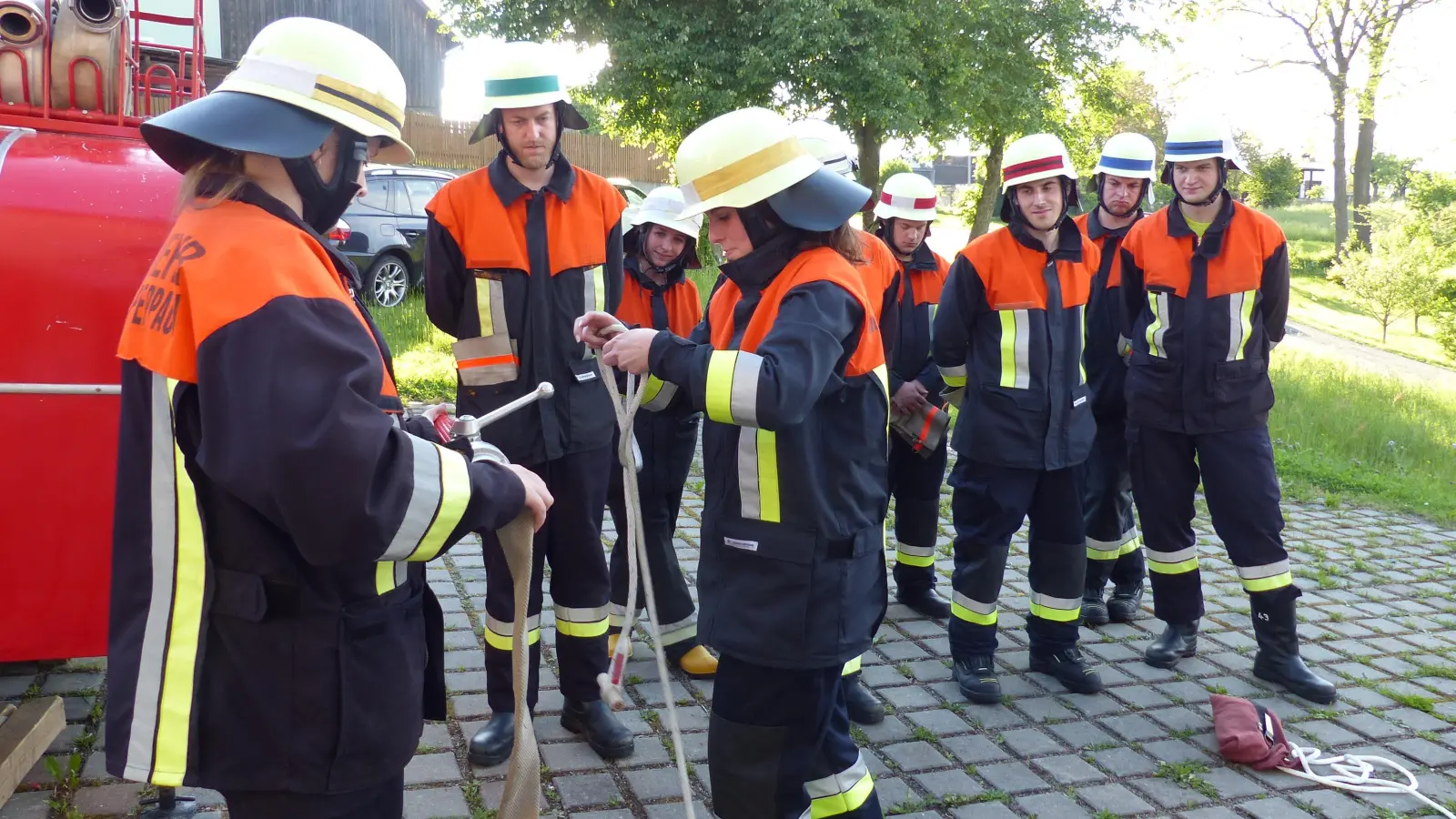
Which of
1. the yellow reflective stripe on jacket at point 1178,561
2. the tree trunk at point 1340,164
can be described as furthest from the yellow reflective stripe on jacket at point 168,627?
the tree trunk at point 1340,164

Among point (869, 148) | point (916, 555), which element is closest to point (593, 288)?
point (916, 555)

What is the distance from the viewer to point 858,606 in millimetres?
2883

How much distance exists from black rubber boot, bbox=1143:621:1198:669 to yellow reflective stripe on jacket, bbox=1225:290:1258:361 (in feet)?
4.07

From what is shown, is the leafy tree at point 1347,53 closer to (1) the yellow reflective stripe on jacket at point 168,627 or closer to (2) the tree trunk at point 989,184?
(2) the tree trunk at point 989,184

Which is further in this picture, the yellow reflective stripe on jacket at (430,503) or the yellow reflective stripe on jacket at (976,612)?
the yellow reflective stripe on jacket at (976,612)

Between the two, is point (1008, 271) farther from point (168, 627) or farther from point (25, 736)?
point (25, 736)

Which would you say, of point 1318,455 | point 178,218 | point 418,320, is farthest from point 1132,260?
point 418,320

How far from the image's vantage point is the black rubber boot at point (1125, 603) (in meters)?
5.59

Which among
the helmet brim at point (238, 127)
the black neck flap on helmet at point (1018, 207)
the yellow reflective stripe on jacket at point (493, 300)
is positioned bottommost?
the yellow reflective stripe on jacket at point (493, 300)

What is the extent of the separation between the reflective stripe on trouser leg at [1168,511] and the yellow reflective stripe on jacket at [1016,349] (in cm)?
88

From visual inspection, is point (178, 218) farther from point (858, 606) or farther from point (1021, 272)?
point (1021, 272)

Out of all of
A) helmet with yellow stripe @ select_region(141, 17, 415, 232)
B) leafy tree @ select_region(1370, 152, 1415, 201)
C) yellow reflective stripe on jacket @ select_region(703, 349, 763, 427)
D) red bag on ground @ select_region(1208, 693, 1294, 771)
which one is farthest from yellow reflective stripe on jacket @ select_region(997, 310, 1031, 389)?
leafy tree @ select_region(1370, 152, 1415, 201)

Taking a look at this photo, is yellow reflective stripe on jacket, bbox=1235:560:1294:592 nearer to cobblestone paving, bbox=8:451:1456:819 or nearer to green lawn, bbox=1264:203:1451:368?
cobblestone paving, bbox=8:451:1456:819

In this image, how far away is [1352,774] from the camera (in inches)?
157
